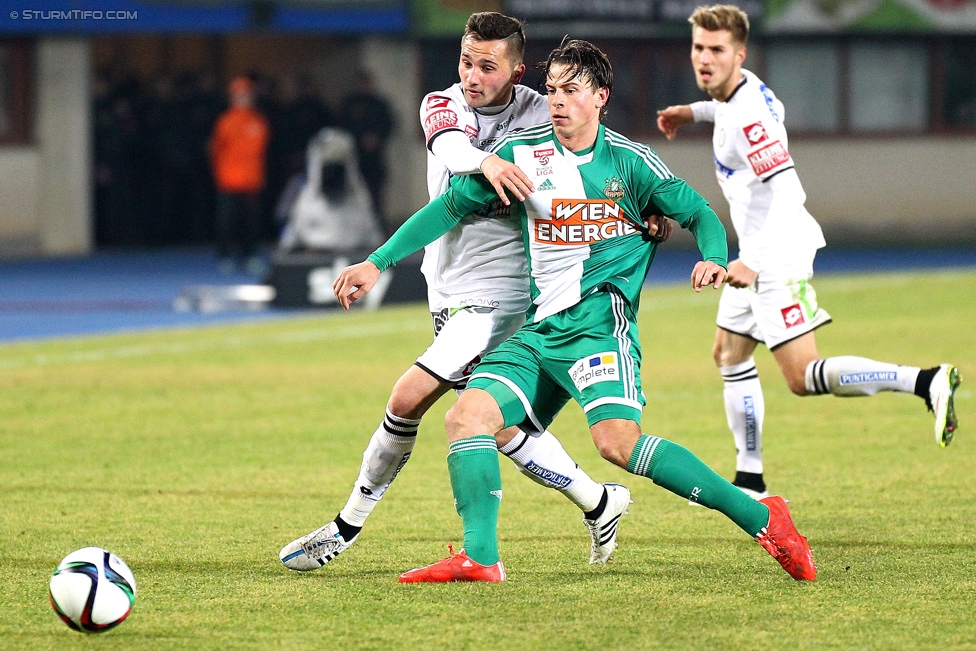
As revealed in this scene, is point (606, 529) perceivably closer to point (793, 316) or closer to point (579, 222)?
point (579, 222)

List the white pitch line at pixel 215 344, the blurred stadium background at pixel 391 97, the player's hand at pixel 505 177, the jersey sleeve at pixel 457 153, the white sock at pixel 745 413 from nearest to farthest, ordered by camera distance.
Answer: the player's hand at pixel 505 177, the jersey sleeve at pixel 457 153, the white sock at pixel 745 413, the white pitch line at pixel 215 344, the blurred stadium background at pixel 391 97

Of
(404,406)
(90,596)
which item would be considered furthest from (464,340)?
(90,596)

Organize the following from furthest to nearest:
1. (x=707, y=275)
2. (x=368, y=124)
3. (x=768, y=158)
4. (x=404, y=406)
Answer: (x=368, y=124) → (x=768, y=158) → (x=404, y=406) → (x=707, y=275)

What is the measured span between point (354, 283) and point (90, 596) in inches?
51.4

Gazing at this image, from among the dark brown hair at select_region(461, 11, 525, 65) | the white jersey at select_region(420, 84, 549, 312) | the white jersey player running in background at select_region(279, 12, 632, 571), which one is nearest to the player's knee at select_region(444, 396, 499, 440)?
the white jersey player running in background at select_region(279, 12, 632, 571)

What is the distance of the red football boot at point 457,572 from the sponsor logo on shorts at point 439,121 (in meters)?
1.48

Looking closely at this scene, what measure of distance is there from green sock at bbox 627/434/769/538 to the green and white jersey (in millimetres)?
588

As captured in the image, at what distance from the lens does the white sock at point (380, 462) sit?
17.4ft

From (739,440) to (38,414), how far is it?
4563 millimetres

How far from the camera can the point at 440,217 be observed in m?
5.14

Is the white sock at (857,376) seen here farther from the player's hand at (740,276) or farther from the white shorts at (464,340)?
the white shorts at (464,340)

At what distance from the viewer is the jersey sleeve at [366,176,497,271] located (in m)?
5.10

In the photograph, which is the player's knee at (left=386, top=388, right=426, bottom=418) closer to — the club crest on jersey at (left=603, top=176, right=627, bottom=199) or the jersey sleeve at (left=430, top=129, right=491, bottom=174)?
the jersey sleeve at (left=430, top=129, right=491, bottom=174)

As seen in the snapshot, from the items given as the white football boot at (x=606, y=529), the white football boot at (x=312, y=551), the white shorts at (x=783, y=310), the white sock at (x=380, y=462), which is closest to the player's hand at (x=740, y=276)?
the white shorts at (x=783, y=310)
